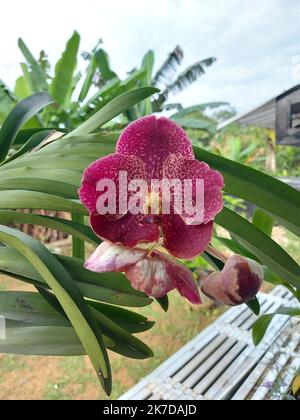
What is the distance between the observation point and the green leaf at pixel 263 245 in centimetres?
24

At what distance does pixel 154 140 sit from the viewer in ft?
0.60

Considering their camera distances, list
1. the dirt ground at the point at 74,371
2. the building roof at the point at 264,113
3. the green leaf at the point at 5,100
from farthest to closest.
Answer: the green leaf at the point at 5,100
the building roof at the point at 264,113
the dirt ground at the point at 74,371

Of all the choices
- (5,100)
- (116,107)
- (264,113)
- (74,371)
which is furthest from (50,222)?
(264,113)

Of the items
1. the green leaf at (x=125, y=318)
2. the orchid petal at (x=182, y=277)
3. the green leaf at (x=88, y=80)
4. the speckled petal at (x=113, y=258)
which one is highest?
the green leaf at (x=88, y=80)

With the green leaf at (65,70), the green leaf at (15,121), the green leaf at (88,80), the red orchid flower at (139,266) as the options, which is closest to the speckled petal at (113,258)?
the red orchid flower at (139,266)

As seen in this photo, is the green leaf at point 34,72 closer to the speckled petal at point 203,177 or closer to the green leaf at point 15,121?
the green leaf at point 15,121

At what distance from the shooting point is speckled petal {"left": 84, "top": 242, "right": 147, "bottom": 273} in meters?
0.16

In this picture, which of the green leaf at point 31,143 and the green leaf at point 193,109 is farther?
the green leaf at point 193,109

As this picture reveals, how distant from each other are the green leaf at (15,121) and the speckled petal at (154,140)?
311mm

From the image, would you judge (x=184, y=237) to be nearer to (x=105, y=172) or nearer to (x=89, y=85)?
(x=105, y=172)

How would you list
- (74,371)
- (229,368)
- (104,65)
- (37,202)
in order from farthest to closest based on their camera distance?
(104,65), (74,371), (229,368), (37,202)

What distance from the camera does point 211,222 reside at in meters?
0.17

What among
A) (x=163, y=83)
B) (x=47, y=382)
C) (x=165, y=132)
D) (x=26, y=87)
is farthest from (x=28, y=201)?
(x=163, y=83)

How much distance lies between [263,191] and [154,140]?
92 millimetres
